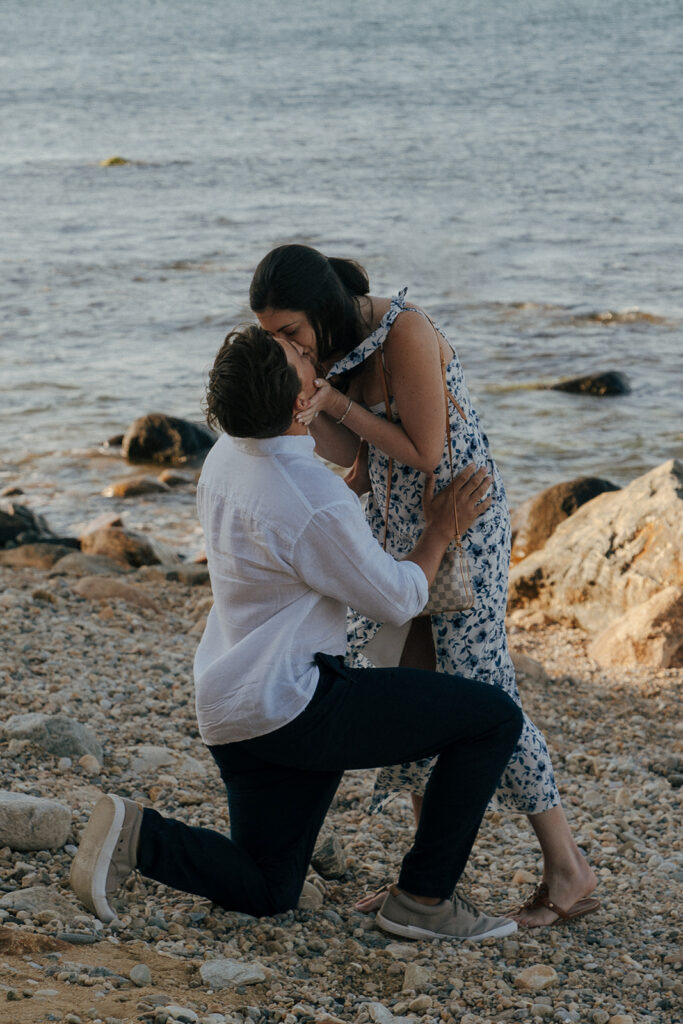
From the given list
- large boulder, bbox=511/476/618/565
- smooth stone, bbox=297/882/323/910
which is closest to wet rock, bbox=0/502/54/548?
large boulder, bbox=511/476/618/565

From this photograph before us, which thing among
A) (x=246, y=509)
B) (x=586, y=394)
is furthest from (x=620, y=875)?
(x=586, y=394)

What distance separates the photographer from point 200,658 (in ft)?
10.4

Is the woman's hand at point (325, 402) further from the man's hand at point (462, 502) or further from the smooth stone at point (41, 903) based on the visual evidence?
the smooth stone at point (41, 903)

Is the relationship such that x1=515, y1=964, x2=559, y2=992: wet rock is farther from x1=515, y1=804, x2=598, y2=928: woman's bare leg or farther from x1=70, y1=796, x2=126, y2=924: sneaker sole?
x1=70, y1=796, x2=126, y2=924: sneaker sole

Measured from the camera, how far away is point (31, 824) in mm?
3473

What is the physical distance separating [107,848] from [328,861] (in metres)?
1.00

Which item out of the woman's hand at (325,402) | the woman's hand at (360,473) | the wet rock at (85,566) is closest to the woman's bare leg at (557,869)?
the woman's hand at (360,473)

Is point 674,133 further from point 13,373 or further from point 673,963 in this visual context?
point 673,963

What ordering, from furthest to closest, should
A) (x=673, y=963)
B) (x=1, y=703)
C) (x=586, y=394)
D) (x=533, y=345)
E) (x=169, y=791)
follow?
(x=533, y=345) < (x=586, y=394) < (x=1, y=703) < (x=169, y=791) < (x=673, y=963)

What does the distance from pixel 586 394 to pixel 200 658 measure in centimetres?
1025

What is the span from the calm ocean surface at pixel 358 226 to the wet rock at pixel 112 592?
2398 mm

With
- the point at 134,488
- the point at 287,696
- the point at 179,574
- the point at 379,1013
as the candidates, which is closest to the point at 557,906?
the point at 379,1013

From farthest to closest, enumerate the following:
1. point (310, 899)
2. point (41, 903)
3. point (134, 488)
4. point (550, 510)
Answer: point (134, 488)
point (550, 510)
point (310, 899)
point (41, 903)

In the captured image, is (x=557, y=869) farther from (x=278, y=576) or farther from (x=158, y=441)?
(x=158, y=441)
